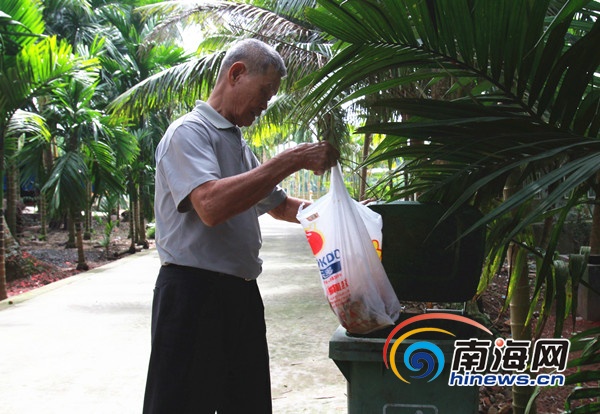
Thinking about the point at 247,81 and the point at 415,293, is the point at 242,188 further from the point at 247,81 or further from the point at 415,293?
the point at 415,293

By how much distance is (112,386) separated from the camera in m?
4.02

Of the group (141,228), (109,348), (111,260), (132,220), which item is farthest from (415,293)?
(141,228)

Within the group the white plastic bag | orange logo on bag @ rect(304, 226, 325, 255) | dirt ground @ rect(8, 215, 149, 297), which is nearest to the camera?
the white plastic bag

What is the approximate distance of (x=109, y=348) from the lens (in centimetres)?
498

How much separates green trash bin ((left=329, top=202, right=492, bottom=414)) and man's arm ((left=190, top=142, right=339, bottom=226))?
0.39 metres

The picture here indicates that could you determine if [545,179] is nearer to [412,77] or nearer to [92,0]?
[412,77]

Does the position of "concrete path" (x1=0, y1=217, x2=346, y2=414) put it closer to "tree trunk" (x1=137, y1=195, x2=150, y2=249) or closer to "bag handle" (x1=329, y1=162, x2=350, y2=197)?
"bag handle" (x1=329, y1=162, x2=350, y2=197)

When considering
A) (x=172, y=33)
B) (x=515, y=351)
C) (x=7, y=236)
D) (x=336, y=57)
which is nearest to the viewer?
(x=336, y=57)

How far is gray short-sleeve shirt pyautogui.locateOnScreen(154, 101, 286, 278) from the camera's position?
200 centimetres

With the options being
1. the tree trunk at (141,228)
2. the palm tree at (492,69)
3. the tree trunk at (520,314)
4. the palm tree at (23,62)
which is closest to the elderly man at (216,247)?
the palm tree at (492,69)

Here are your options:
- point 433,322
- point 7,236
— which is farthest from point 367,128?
point 7,236

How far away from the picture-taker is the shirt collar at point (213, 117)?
7.25ft

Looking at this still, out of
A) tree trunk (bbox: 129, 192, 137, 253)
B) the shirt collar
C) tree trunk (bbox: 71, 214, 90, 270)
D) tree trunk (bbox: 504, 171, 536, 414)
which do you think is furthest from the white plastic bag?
tree trunk (bbox: 129, 192, 137, 253)

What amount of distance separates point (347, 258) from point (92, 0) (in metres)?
19.6
